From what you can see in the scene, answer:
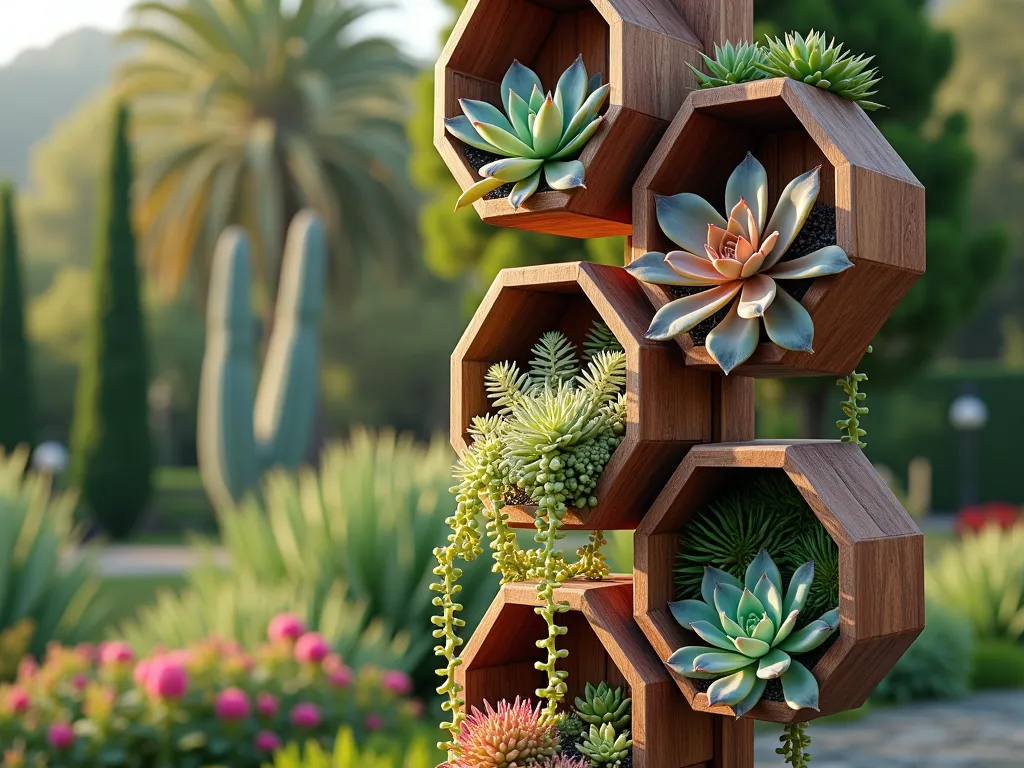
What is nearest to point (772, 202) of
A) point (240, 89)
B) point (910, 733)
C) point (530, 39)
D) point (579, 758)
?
point (530, 39)

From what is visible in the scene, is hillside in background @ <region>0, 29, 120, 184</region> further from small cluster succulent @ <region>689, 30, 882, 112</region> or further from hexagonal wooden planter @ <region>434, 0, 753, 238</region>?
small cluster succulent @ <region>689, 30, 882, 112</region>

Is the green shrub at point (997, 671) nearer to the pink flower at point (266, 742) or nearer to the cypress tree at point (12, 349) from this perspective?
the pink flower at point (266, 742)

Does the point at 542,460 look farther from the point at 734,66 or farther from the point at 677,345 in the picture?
the point at 734,66

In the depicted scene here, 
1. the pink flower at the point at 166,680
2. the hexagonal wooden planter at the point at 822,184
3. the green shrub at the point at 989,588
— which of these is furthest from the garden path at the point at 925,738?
the hexagonal wooden planter at the point at 822,184

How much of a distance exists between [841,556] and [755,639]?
181mm

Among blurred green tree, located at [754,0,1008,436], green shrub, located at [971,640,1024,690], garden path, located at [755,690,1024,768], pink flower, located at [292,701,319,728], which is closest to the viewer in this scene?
pink flower, located at [292,701,319,728]

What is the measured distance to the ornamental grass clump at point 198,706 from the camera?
3941 millimetres

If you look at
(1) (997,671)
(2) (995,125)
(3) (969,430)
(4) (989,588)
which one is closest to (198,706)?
(1) (997,671)

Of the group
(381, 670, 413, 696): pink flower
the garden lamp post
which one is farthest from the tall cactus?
the garden lamp post

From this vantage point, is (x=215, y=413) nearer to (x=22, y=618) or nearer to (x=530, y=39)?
(x=22, y=618)

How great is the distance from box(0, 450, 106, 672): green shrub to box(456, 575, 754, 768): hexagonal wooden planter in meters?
4.20

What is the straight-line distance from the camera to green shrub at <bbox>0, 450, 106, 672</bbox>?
5.87 m

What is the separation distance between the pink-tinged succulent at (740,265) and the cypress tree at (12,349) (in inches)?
685

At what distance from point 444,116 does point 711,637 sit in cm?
101
